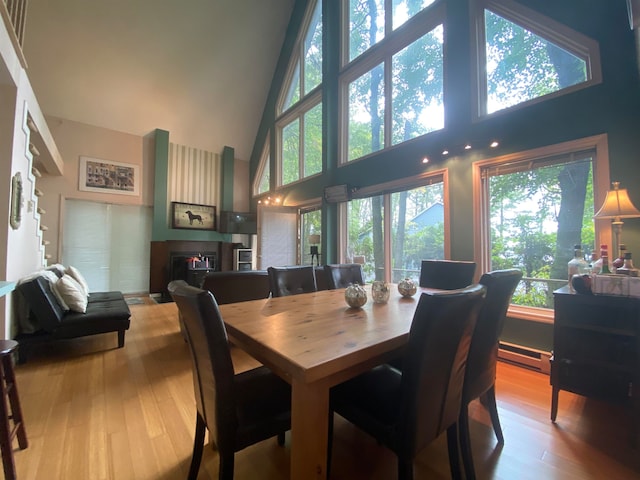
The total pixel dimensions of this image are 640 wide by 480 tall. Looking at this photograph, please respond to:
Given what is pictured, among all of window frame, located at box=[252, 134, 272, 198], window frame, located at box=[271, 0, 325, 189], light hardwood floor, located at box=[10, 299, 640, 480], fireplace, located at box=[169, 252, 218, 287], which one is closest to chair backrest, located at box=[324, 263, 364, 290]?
light hardwood floor, located at box=[10, 299, 640, 480]

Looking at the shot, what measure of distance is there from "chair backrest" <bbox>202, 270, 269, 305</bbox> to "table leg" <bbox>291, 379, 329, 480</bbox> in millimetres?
2087

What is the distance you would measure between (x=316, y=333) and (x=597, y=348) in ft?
6.35

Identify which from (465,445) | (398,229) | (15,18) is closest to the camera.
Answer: (465,445)

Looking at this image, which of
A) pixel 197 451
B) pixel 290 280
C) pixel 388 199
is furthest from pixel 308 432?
pixel 388 199

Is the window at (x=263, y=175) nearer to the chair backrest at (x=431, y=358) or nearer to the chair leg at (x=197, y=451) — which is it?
the chair leg at (x=197, y=451)

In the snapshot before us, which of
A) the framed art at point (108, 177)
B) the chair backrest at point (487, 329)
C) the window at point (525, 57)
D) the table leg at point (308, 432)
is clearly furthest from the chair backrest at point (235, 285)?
the framed art at point (108, 177)

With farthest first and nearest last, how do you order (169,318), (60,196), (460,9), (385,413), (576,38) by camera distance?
1. (60,196)
2. (169,318)
3. (460,9)
4. (576,38)
5. (385,413)

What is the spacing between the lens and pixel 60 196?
5500 mm

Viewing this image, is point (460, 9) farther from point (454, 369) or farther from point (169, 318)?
point (169, 318)

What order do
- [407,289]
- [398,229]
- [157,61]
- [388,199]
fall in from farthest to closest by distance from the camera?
[157,61], [388,199], [398,229], [407,289]

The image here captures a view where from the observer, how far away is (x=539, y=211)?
275 cm

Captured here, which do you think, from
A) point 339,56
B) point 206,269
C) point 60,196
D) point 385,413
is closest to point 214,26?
point 339,56

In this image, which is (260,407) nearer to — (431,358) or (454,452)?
(431,358)

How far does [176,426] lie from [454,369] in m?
1.71
